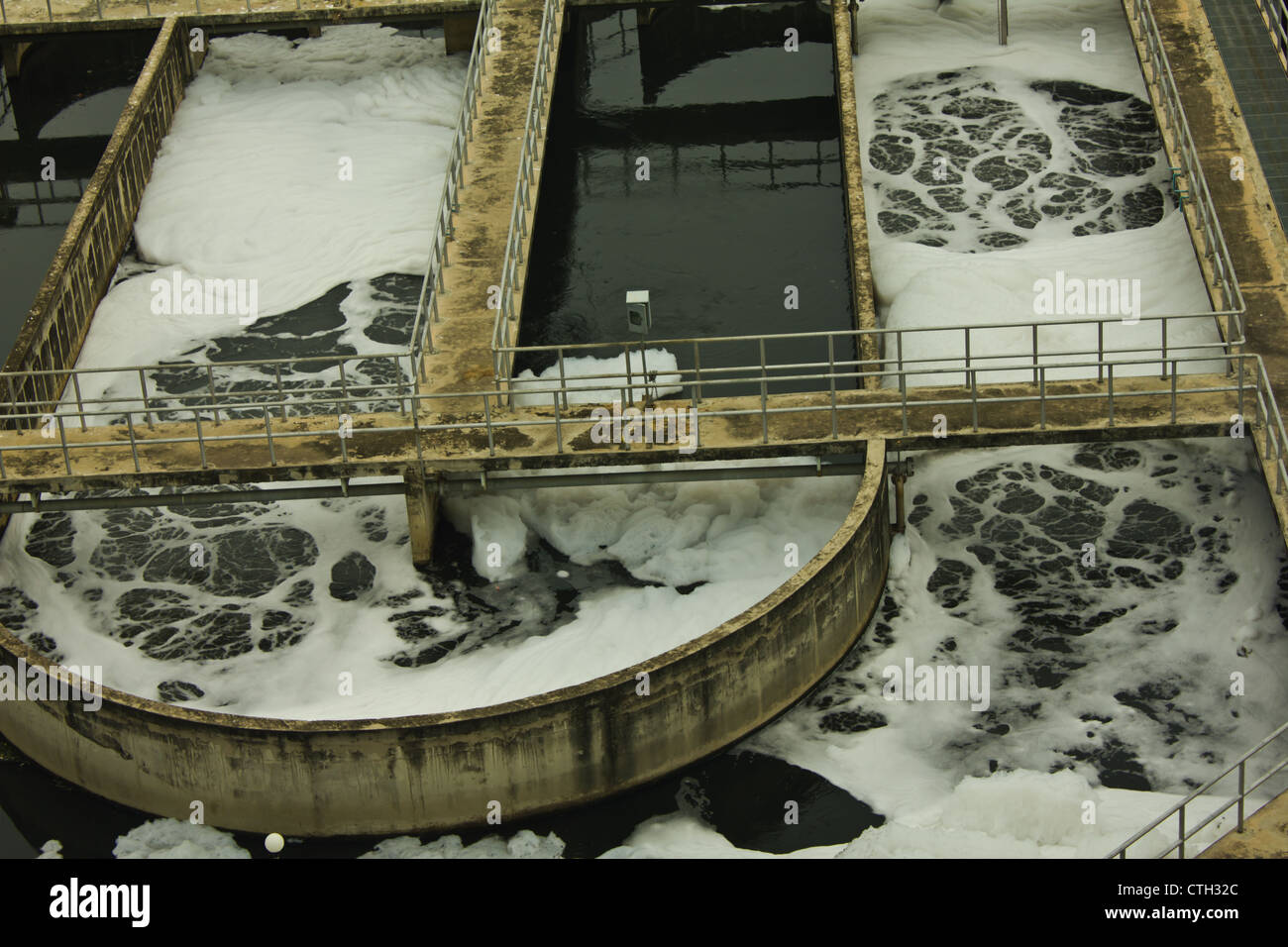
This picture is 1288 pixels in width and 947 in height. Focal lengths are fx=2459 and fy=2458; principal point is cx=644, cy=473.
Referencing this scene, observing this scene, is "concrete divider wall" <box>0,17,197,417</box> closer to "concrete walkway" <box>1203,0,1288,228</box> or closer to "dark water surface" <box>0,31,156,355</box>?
"dark water surface" <box>0,31,156,355</box>

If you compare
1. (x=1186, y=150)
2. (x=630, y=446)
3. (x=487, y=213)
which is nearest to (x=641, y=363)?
(x=487, y=213)

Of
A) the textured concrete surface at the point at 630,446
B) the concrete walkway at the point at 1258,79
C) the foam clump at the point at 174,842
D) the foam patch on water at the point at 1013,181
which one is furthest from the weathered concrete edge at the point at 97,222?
the concrete walkway at the point at 1258,79

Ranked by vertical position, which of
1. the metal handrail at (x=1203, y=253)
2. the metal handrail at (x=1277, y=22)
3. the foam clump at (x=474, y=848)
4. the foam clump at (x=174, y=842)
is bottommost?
the foam clump at (x=474, y=848)

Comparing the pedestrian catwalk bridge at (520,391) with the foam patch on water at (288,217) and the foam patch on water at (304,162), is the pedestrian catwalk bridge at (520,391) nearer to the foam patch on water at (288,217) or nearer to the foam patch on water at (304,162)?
the foam patch on water at (288,217)

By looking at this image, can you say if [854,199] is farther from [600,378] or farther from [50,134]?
[50,134]

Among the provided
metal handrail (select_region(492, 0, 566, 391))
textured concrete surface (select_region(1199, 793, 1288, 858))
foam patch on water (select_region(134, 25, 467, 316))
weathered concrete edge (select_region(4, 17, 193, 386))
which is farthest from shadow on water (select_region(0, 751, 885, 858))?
foam patch on water (select_region(134, 25, 467, 316))
